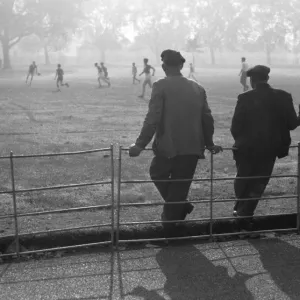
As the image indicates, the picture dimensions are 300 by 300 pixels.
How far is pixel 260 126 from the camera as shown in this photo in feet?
18.0

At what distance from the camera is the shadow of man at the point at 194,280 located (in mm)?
4102

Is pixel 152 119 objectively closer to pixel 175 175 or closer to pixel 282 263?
pixel 175 175

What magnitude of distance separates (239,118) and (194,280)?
5.55 feet

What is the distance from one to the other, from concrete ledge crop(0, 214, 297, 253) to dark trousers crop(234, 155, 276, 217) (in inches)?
11.5

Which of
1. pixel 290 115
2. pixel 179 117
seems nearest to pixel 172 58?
pixel 179 117

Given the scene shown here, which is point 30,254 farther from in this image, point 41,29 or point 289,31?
point 289,31

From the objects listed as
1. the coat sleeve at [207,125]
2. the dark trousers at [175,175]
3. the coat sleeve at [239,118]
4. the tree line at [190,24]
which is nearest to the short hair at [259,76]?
the coat sleeve at [239,118]

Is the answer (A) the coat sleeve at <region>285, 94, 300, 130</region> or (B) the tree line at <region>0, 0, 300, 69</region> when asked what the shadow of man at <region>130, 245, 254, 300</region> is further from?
(B) the tree line at <region>0, 0, 300, 69</region>

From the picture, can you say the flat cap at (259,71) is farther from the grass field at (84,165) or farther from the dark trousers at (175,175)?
the grass field at (84,165)

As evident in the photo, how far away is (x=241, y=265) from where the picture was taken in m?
4.71

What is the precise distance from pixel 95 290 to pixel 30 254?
1.02 m

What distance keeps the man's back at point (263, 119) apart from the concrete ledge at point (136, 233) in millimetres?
768

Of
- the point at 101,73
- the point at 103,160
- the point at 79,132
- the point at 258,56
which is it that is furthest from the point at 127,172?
the point at 258,56

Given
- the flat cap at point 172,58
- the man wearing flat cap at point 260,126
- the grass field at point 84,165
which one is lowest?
the grass field at point 84,165
